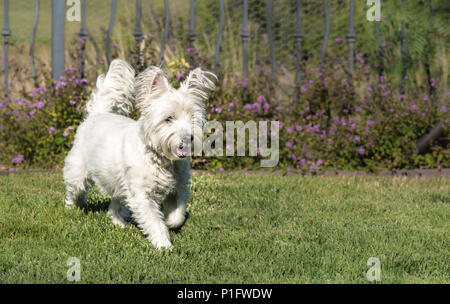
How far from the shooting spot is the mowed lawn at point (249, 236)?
3.44 meters

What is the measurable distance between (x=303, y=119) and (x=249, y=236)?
3.33m

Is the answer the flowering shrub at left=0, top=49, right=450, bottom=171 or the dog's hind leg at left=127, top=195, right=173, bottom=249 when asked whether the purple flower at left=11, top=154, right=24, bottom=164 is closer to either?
the flowering shrub at left=0, top=49, right=450, bottom=171

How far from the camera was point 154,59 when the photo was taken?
26.2ft

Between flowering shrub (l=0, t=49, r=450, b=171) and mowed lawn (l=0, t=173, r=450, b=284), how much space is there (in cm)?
79

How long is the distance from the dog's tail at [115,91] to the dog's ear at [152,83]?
0.98 meters

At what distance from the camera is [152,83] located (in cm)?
397

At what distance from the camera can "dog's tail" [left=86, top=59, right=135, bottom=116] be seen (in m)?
4.94

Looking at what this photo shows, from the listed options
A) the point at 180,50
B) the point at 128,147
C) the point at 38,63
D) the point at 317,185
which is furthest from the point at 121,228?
the point at 38,63

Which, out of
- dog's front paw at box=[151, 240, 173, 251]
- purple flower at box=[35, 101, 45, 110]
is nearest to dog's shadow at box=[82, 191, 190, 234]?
dog's front paw at box=[151, 240, 173, 251]

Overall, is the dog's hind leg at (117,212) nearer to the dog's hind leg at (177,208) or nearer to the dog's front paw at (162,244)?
the dog's hind leg at (177,208)

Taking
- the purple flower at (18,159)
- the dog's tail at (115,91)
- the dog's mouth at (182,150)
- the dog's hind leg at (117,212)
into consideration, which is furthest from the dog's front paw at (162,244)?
the purple flower at (18,159)

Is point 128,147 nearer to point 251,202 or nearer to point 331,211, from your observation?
point 251,202

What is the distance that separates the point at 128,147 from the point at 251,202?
168 centimetres

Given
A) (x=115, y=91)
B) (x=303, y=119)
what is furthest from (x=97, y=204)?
(x=303, y=119)
